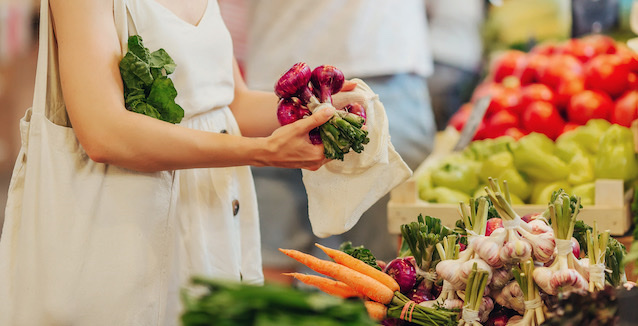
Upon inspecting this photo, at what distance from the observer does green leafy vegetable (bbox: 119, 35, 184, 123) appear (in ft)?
4.93

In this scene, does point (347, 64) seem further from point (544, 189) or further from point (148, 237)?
point (148, 237)

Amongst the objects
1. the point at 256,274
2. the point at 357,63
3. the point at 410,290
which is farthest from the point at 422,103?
the point at 410,290

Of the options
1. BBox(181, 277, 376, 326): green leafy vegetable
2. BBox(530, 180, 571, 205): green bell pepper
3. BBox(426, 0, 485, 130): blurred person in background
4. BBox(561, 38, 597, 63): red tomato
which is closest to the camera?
BBox(181, 277, 376, 326): green leafy vegetable

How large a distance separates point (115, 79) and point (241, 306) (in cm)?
79

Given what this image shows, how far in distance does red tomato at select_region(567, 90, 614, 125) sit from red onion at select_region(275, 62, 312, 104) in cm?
158

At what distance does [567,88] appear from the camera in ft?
9.55

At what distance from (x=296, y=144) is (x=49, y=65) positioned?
22.6 inches

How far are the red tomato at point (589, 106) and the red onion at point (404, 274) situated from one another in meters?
1.53

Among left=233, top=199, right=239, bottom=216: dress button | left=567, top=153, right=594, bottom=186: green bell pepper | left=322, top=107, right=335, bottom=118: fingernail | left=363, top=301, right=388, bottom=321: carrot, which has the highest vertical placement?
left=322, top=107, right=335, bottom=118: fingernail

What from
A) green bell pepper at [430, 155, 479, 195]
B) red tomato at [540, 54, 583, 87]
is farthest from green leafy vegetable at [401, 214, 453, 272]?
red tomato at [540, 54, 583, 87]

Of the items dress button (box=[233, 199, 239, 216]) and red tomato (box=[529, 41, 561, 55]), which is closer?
dress button (box=[233, 199, 239, 216])

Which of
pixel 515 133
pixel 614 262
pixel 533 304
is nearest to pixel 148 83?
pixel 533 304

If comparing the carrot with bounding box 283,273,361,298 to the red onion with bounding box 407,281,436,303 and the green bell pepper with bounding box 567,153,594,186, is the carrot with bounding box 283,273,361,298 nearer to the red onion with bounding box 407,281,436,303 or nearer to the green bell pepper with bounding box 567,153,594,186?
the red onion with bounding box 407,281,436,303

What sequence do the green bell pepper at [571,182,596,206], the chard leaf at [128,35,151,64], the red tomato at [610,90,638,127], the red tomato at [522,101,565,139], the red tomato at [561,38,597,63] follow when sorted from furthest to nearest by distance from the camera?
the red tomato at [561,38,597,63]
the red tomato at [522,101,565,139]
the red tomato at [610,90,638,127]
the green bell pepper at [571,182,596,206]
the chard leaf at [128,35,151,64]
